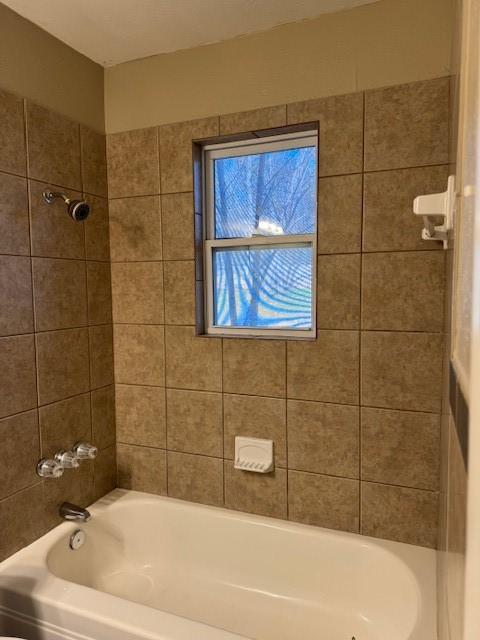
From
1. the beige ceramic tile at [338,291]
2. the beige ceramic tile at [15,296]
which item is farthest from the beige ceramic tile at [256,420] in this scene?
the beige ceramic tile at [15,296]

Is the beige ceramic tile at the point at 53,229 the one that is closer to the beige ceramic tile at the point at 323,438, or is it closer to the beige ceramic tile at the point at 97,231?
the beige ceramic tile at the point at 97,231

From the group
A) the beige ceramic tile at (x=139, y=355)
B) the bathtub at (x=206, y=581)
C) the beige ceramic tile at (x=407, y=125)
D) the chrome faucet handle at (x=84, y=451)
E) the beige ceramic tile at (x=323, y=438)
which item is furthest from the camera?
the beige ceramic tile at (x=139, y=355)

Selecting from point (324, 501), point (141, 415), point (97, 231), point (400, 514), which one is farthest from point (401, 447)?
point (97, 231)

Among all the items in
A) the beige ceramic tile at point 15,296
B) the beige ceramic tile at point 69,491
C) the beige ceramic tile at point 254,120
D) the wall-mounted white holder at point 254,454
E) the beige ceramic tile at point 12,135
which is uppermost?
the beige ceramic tile at point 254,120

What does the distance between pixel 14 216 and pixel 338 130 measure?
Result: 125 centimetres

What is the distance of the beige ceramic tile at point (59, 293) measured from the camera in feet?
5.64

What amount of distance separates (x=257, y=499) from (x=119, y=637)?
2.50ft

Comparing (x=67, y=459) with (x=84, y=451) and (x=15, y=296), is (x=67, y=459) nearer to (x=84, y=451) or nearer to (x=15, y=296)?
(x=84, y=451)

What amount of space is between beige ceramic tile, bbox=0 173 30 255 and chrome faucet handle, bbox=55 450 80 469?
81 centimetres

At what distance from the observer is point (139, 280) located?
2.04 m

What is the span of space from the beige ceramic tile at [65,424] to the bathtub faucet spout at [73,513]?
0.24 meters

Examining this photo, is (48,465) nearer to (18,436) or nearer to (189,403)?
(18,436)

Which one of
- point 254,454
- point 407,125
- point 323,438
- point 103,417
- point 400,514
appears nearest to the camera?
point 407,125

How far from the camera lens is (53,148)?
5.82 ft
